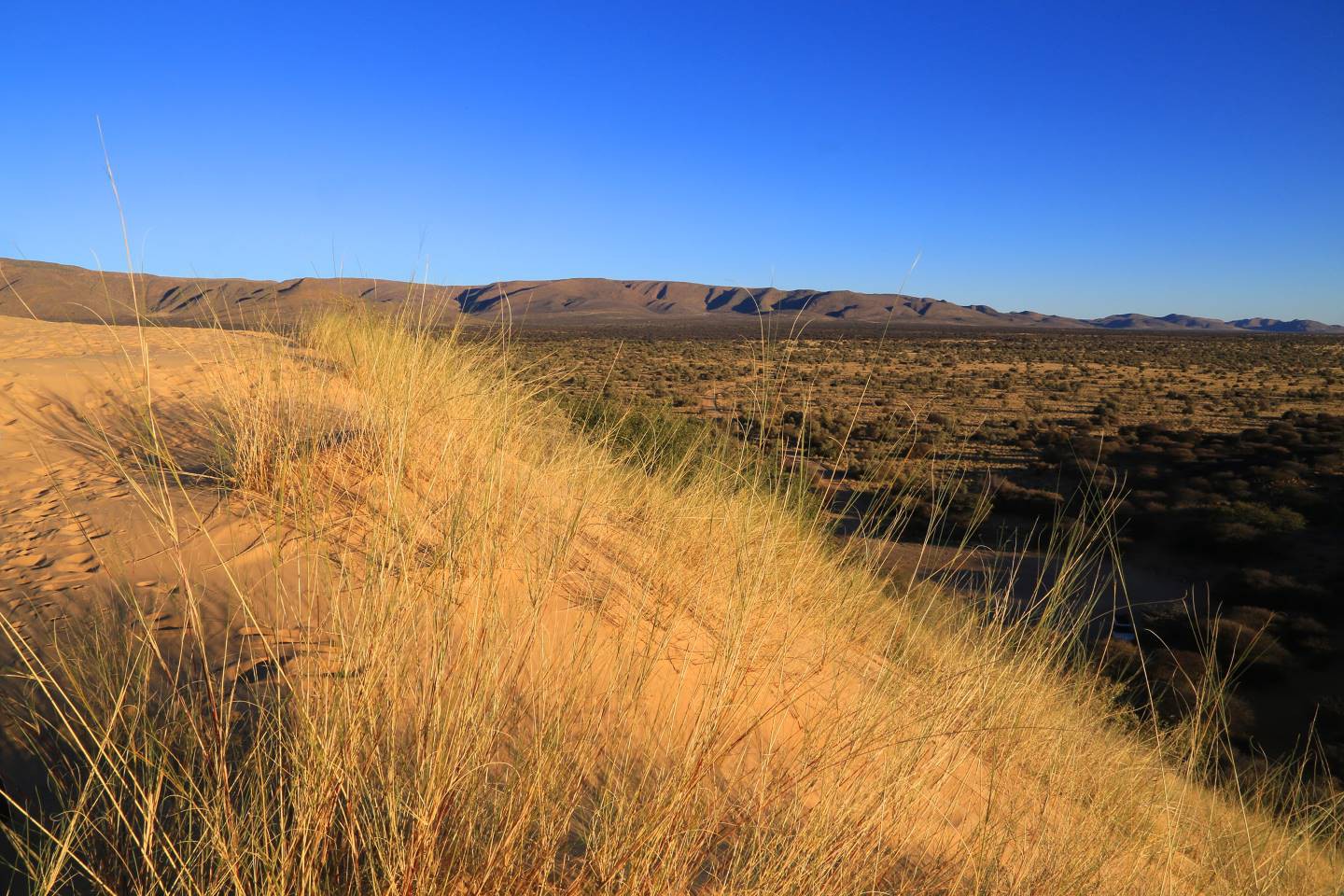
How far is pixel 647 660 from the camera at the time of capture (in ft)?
5.32

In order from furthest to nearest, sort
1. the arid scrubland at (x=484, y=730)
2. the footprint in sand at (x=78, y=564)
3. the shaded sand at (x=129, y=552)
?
the footprint in sand at (x=78, y=564)
the shaded sand at (x=129, y=552)
the arid scrubland at (x=484, y=730)

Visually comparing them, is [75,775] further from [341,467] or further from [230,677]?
[341,467]

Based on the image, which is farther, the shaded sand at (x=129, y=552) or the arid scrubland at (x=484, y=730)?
the shaded sand at (x=129, y=552)

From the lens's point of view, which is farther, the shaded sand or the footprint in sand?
the footprint in sand

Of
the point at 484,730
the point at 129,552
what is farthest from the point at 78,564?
the point at 484,730

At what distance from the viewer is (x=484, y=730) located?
1.37m

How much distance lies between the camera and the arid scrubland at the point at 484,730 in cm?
127

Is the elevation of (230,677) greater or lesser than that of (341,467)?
lesser

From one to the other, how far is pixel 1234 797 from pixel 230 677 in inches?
167

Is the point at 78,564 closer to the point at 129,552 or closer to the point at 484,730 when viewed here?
the point at 129,552

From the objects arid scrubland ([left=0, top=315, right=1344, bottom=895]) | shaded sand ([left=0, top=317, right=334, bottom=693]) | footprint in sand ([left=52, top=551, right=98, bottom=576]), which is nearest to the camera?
arid scrubland ([left=0, top=315, right=1344, bottom=895])

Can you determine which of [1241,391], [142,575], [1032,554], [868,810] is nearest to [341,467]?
[142,575]

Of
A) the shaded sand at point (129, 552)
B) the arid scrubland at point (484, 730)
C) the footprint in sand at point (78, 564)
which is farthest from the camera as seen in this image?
the footprint in sand at point (78, 564)

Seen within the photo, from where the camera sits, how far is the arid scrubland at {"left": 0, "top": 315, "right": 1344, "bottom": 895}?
1268 mm
